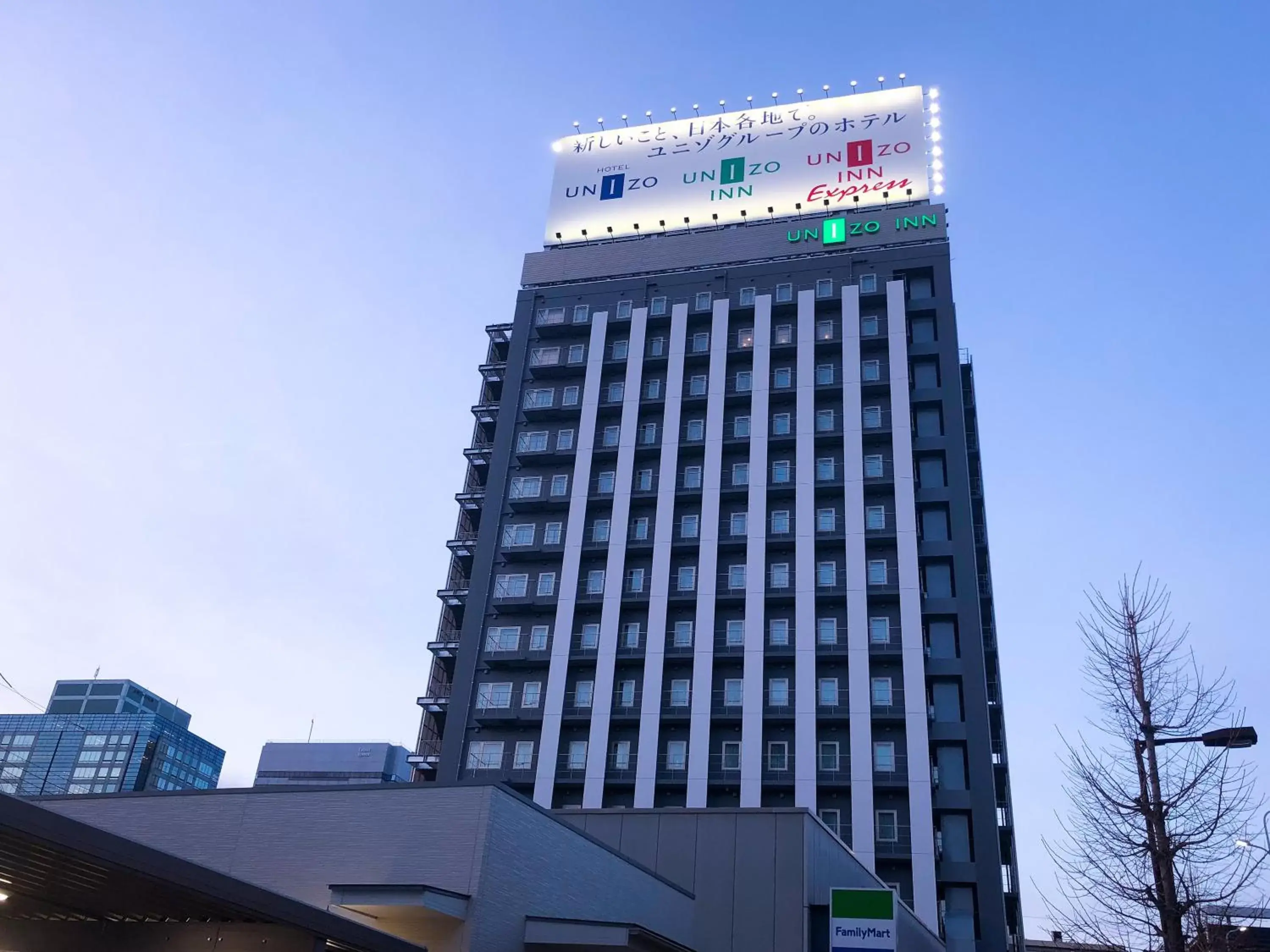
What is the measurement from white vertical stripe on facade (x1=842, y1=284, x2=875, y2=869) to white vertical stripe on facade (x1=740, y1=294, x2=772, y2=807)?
4.64 meters

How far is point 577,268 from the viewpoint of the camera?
7825 centimetres

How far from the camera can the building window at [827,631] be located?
5953 centimetres

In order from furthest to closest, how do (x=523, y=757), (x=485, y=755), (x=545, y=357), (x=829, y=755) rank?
(x=545, y=357) < (x=485, y=755) < (x=523, y=757) < (x=829, y=755)

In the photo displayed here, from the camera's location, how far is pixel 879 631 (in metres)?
59.4

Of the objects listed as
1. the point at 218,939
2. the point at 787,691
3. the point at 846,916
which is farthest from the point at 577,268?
the point at 218,939

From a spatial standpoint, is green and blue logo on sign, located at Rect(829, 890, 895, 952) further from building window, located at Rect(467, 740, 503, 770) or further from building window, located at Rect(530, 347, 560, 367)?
building window, located at Rect(530, 347, 560, 367)

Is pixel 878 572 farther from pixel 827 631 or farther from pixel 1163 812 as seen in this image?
pixel 1163 812

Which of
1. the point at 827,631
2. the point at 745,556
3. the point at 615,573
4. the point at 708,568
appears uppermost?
the point at 745,556

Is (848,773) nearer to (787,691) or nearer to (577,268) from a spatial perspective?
(787,691)

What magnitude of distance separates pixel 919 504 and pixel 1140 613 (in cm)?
3908

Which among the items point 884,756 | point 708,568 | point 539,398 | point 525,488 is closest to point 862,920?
point 884,756

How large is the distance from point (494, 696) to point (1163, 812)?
4670cm

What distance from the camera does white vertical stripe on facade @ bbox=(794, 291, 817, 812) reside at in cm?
5638

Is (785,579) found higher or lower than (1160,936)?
higher
